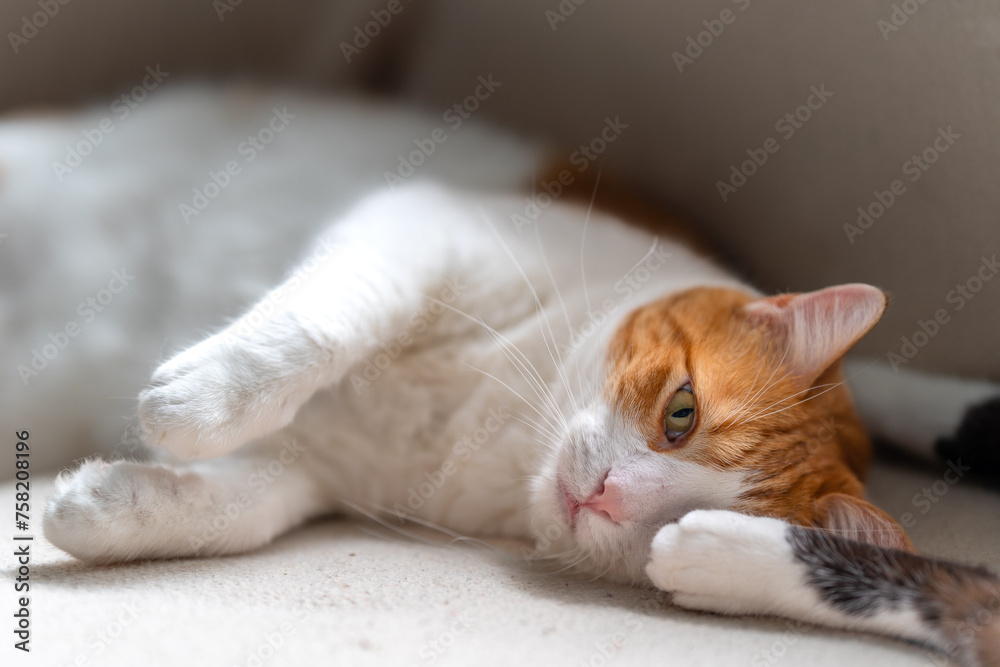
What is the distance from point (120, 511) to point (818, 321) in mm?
1342

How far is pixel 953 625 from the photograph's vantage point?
3.57 ft

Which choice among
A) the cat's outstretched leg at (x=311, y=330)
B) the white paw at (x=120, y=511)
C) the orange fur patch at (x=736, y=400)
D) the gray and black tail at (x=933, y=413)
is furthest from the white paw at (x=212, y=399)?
the gray and black tail at (x=933, y=413)

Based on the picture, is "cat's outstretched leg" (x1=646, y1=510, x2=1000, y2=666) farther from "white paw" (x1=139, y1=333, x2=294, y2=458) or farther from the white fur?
"white paw" (x1=139, y1=333, x2=294, y2=458)

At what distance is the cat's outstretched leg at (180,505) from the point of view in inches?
47.5

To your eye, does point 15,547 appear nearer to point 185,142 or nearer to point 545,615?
point 545,615

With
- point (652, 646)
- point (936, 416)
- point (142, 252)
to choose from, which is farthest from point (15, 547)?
point (936, 416)

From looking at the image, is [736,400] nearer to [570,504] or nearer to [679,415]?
[679,415]

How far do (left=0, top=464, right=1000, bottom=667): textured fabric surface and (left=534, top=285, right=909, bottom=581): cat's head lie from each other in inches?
6.1

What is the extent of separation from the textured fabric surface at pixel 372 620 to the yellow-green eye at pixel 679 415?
30 centimetres

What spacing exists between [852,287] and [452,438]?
2.88 feet

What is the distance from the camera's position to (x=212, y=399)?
1.22m

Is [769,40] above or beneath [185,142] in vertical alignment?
above

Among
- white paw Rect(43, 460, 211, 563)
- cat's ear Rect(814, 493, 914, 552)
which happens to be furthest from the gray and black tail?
white paw Rect(43, 460, 211, 563)

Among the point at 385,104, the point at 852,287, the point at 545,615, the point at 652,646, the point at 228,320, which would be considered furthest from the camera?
the point at 385,104
